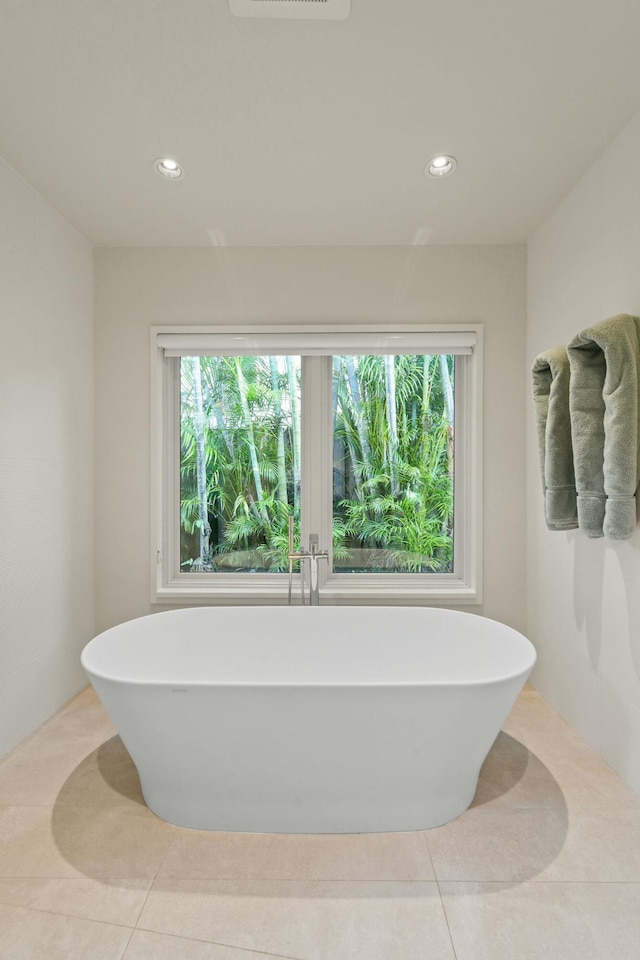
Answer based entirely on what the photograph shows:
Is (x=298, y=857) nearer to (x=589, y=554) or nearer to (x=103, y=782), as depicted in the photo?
(x=103, y=782)

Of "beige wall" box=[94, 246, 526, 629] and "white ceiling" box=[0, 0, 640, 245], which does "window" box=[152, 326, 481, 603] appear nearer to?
"beige wall" box=[94, 246, 526, 629]

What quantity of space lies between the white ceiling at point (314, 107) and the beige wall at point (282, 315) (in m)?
0.25

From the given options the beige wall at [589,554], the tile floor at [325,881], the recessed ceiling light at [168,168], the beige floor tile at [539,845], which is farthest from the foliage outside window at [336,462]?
the beige floor tile at [539,845]

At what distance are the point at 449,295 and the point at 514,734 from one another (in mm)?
2206

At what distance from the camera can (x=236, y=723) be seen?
5.62 feet

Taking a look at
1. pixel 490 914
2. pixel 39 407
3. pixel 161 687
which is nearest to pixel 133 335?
pixel 39 407

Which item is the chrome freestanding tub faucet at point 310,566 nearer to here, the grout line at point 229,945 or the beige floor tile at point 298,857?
the beige floor tile at point 298,857

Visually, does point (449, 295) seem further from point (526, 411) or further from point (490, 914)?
point (490, 914)

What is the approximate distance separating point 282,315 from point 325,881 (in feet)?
8.22

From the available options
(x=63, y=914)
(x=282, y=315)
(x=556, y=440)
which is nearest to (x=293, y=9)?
(x=282, y=315)

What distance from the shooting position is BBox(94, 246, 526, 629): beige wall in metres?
2.97

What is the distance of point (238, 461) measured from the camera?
3180 mm

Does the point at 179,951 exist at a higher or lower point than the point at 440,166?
lower

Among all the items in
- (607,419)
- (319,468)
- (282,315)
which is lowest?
(319,468)
